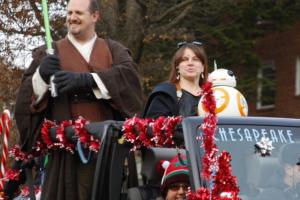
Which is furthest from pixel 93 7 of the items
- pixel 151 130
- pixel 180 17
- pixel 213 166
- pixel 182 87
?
pixel 180 17

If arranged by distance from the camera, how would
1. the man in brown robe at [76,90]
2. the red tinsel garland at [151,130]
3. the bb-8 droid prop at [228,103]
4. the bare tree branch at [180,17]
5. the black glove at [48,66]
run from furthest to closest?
the bare tree branch at [180,17] < the black glove at [48,66] < the man in brown robe at [76,90] < the bb-8 droid prop at [228,103] < the red tinsel garland at [151,130]

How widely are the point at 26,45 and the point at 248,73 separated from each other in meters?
8.23

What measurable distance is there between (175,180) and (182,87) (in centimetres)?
131

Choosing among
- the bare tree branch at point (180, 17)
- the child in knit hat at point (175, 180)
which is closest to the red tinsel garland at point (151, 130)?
the child in knit hat at point (175, 180)

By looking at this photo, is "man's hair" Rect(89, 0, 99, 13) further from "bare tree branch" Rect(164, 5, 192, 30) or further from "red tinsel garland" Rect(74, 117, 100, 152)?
"bare tree branch" Rect(164, 5, 192, 30)

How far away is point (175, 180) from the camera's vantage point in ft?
17.4

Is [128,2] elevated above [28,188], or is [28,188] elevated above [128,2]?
[128,2]

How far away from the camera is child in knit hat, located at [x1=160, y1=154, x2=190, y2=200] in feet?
17.3

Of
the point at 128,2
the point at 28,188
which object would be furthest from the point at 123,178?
the point at 128,2

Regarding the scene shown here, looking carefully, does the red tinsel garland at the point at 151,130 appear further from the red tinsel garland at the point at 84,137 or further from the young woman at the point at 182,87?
the young woman at the point at 182,87

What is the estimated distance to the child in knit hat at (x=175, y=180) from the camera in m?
5.26

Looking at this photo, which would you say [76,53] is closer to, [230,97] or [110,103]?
[110,103]

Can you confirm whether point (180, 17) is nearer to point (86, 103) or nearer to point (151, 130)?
point (86, 103)

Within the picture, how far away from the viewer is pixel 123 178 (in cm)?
562
